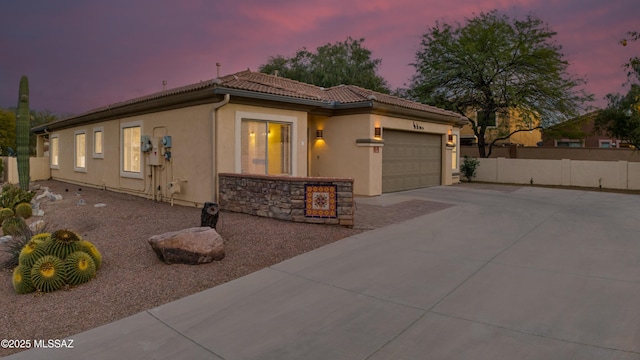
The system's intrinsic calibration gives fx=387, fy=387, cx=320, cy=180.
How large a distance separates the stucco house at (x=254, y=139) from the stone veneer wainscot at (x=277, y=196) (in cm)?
49

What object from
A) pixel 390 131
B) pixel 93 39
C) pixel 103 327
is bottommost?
pixel 103 327

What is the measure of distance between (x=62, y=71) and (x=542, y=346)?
3471 centimetres

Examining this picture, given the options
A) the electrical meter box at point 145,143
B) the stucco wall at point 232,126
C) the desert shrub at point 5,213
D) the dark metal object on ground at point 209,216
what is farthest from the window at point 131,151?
the dark metal object on ground at point 209,216

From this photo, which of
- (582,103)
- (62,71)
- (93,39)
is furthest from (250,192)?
(62,71)

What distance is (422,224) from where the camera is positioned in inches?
347

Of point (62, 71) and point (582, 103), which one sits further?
point (62, 71)

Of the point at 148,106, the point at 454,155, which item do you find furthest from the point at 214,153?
the point at 454,155

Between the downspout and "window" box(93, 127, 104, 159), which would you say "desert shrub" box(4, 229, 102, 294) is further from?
"window" box(93, 127, 104, 159)

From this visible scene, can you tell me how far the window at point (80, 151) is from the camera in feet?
60.0

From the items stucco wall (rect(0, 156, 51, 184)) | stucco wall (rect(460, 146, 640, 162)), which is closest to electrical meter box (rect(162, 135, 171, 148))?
stucco wall (rect(0, 156, 51, 184))

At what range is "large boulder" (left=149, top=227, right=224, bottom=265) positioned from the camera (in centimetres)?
610

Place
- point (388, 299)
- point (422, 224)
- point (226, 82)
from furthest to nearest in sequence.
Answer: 1. point (226, 82)
2. point (422, 224)
3. point (388, 299)

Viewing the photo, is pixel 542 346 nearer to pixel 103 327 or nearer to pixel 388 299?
pixel 388 299

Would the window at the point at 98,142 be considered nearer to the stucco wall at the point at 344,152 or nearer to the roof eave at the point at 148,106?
the roof eave at the point at 148,106
